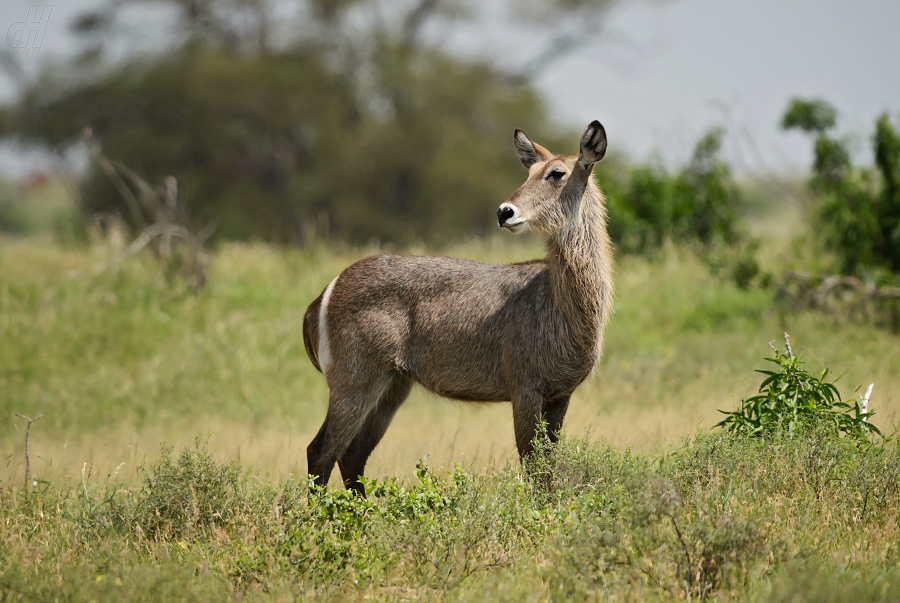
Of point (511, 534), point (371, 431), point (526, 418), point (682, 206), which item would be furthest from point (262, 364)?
point (682, 206)

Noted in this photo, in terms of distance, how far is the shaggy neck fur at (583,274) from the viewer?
4680 mm

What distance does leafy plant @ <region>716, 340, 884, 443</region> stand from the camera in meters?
4.58

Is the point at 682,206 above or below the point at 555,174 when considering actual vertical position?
above

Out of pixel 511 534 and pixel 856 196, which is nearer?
pixel 511 534

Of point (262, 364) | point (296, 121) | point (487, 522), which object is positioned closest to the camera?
point (487, 522)

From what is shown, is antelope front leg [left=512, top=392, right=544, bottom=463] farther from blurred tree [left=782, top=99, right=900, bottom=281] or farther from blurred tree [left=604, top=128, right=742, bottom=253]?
blurred tree [left=604, top=128, right=742, bottom=253]

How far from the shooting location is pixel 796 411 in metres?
4.67

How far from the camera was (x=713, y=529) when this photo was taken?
3.53 m

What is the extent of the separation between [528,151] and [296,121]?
19933mm

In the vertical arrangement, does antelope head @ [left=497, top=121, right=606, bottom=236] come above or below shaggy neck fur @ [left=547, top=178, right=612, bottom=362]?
above

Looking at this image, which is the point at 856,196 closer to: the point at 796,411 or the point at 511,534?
the point at 796,411

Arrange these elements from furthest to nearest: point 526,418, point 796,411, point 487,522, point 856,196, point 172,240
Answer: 1. point 172,240
2. point 856,196
3. point 796,411
4. point 526,418
5. point 487,522

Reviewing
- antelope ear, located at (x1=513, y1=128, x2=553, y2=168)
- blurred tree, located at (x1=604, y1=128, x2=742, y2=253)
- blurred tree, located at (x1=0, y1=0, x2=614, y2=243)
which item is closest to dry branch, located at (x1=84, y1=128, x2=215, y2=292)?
blurred tree, located at (x1=604, y1=128, x2=742, y2=253)

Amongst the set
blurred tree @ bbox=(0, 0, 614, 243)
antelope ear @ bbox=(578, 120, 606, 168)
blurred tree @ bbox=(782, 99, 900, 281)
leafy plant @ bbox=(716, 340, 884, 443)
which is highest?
blurred tree @ bbox=(0, 0, 614, 243)
